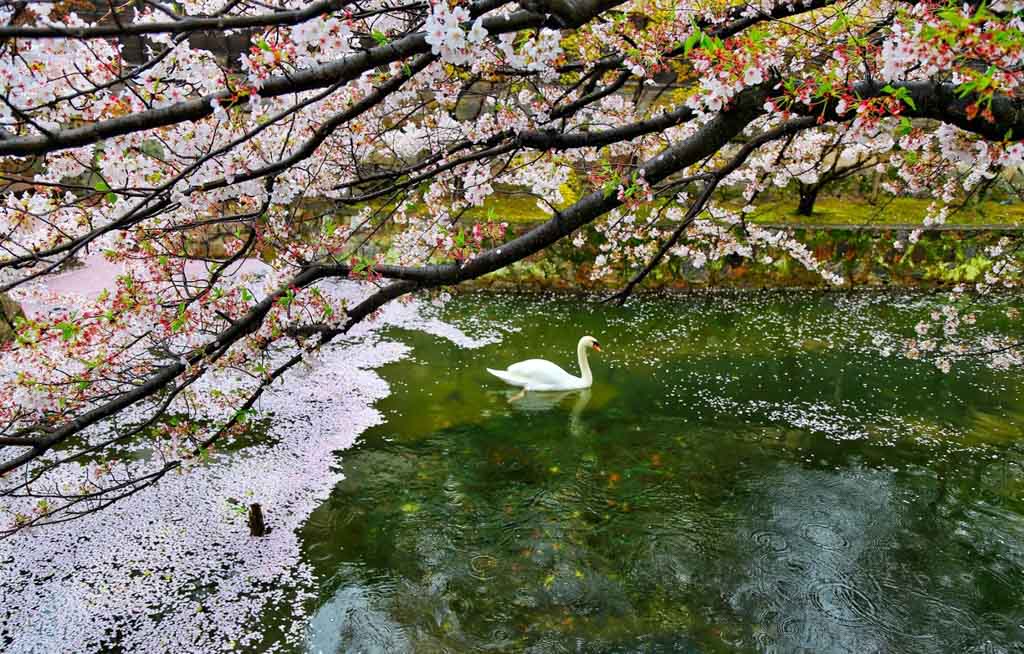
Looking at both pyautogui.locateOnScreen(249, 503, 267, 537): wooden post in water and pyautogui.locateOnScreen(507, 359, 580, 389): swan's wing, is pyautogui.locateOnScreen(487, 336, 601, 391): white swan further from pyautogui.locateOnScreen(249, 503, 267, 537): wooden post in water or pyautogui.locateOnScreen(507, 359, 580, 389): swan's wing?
pyautogui.locateOnScreen(249, 503, 267, 537): wooden post in water

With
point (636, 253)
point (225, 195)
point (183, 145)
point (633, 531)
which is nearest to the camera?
point (225, 195)

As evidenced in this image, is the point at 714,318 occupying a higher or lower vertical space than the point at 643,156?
lower

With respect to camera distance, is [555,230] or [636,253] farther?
[636,253]

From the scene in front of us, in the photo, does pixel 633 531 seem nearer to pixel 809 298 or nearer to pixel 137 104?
pixel 137 104

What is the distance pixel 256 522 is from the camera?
4.31 metres

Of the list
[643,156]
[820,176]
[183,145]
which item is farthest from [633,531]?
[820,176]

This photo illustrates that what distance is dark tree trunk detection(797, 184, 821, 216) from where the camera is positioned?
34.6 feet

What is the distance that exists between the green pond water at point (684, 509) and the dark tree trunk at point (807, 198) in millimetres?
3620

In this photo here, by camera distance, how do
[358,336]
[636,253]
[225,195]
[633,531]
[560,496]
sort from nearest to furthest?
[225,195] → [633,531] → [560,496] → [358,336] → [636,253]

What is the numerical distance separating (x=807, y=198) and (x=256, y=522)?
9.48 metres

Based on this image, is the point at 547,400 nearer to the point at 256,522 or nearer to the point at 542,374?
the point at 542,374

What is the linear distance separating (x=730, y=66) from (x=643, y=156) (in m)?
5.24

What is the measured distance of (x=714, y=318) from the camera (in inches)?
344

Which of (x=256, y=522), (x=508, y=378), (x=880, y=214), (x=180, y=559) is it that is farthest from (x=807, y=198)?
(x=180, y=559)
